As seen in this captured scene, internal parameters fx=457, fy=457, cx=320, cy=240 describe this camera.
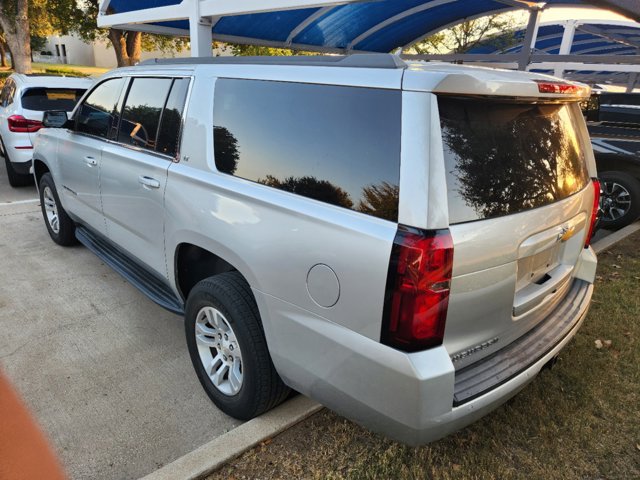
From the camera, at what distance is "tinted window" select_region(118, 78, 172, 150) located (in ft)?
10.1

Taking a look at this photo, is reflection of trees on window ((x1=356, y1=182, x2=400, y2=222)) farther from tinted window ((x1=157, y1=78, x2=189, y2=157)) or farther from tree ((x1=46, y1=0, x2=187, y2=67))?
tree ((x1=46, y1=0, x2=187, y2=67))

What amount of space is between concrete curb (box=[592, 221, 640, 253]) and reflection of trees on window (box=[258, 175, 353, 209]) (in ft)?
14.6

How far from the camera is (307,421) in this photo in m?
2.62

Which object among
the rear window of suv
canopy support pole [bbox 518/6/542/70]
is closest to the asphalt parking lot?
the rear window of suv

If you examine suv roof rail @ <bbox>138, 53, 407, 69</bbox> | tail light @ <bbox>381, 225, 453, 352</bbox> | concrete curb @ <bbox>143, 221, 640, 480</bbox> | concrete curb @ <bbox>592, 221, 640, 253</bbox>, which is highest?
suv roof rail @ <bbox>138, 53, 407, 69</bbox>

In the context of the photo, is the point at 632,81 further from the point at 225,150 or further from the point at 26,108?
the point at 26,108

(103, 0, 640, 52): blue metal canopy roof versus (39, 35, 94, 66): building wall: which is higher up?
(39, 35, 94, 66): building wall

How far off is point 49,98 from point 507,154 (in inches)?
289

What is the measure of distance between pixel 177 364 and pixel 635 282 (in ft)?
14.0

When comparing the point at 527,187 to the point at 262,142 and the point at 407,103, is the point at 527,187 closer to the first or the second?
the point at 407,103

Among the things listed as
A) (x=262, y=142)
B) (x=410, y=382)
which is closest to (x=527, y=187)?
(x=410, y=382)

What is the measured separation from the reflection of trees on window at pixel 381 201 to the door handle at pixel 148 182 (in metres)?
1.62

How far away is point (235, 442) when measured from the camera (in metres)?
2.38

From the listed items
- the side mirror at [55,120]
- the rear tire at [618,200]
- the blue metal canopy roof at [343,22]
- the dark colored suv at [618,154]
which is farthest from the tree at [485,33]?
the side mirror at [55,120]
